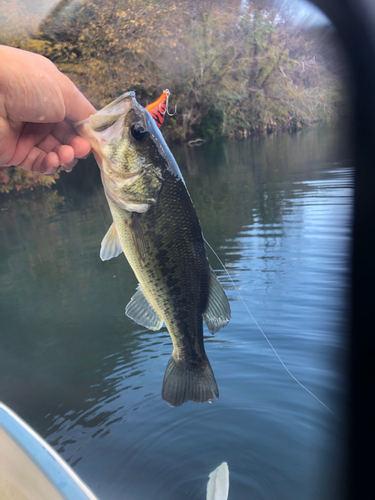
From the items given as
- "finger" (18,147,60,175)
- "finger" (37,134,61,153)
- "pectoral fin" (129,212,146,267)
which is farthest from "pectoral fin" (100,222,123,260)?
"finger" (37,134,61,153)

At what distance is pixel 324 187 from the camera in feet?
34.7

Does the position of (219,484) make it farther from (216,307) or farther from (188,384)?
(216,307)

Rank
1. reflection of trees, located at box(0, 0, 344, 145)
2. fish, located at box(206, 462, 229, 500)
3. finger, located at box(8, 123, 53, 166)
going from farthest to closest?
reflection of trees, located at box(0, 0, 344, 145)
fish, located at box(206, 462, 229, 500)
finger, located at box(8, 123, 53, 166)

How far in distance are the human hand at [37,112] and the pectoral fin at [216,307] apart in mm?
807

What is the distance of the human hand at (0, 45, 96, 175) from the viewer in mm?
1535

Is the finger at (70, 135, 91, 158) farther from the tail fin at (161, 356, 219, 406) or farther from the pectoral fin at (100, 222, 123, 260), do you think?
the tail fin at (161, 356, 219, 406)

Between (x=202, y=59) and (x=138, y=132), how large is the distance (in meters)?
28.2

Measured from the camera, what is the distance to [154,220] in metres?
1.58

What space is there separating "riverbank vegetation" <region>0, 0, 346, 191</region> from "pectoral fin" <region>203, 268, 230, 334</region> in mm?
18679

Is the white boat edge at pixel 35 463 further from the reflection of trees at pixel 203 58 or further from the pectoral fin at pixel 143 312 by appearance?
the reflection of trees at pixel 203 58

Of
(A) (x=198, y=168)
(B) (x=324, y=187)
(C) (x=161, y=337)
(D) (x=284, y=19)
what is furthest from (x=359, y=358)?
(D) (x=284, y=19)

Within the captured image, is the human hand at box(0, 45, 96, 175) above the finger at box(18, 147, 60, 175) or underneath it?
above

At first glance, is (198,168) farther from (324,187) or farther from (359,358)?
(359,358)

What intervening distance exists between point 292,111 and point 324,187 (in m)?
27.5
